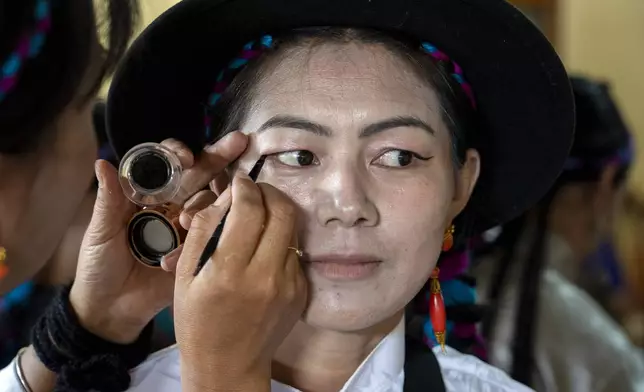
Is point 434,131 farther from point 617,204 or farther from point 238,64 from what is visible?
point 617,204

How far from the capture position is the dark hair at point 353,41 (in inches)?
31.6

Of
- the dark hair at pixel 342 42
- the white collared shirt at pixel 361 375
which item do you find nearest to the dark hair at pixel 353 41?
the dark hair at pixel 342 42

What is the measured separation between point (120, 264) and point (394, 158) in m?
0.34

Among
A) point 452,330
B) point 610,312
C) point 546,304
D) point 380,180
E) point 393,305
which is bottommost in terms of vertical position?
point 610,312

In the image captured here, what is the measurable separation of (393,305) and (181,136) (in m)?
0.34

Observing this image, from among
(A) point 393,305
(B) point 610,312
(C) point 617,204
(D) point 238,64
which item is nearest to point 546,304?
(C) point 617,204

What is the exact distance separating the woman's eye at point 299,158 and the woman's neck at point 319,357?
0.62 feet

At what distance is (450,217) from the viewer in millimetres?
865

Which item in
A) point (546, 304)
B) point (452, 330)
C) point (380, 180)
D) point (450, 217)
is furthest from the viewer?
point (546, 304)

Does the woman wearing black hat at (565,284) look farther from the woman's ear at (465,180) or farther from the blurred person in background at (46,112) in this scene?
the blurred person in background at (46,112)

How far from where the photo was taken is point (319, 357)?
2.80 ft

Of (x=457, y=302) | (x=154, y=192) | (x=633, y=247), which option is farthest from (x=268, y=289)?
(x=633, y=247)

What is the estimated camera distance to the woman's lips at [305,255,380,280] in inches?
29.6

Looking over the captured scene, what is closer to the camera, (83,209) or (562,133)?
(562,133)
